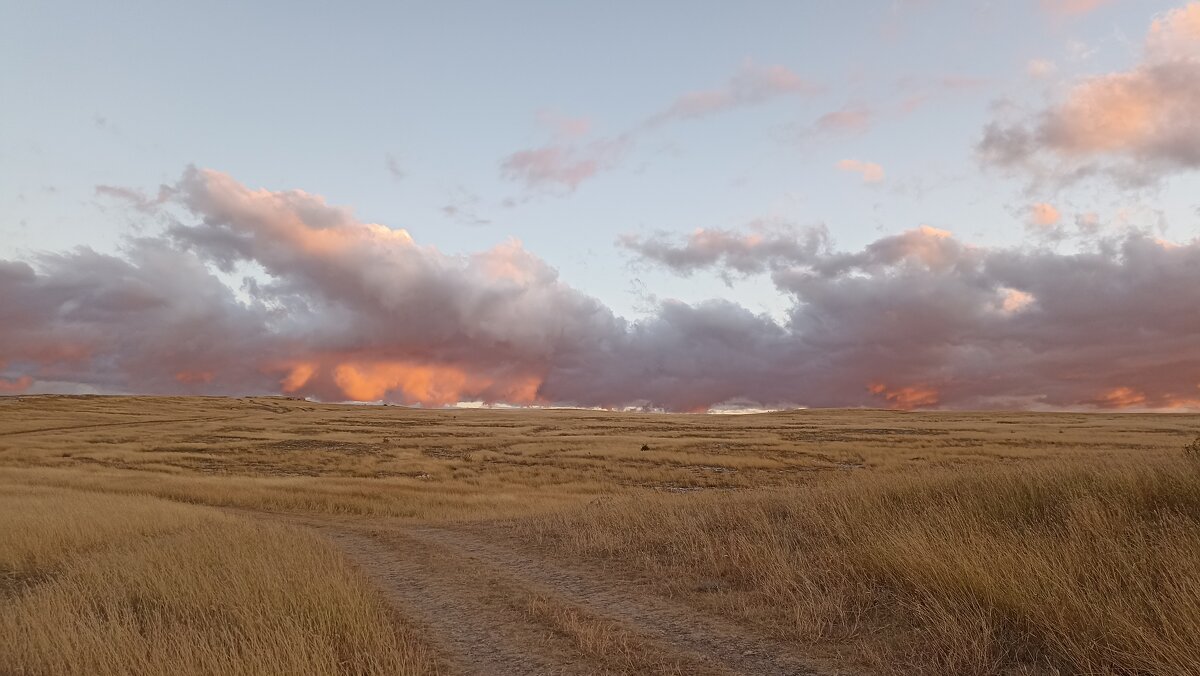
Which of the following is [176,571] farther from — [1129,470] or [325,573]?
[1129,470]

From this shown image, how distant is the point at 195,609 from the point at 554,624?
17.4ft

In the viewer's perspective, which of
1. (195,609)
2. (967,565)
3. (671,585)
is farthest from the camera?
(671,585)

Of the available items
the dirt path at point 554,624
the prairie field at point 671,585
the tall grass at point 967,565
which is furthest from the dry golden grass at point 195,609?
the tall grass at point 967,565

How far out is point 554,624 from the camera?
8.82m

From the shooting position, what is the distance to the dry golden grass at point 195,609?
7266mm

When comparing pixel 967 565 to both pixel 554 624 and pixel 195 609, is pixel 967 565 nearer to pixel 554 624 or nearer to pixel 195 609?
pixel 554 624

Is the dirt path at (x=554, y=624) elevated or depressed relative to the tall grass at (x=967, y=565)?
depressed

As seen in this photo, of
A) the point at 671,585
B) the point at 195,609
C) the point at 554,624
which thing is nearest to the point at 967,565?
the point at 671,585

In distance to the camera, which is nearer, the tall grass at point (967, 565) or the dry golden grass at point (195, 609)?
the tall grass at point (967, 565)

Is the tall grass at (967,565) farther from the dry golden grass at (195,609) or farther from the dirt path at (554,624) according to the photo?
the dry golden grass at (195,609)

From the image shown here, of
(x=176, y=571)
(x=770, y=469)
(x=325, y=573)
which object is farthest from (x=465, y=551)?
(x=770, y=469)

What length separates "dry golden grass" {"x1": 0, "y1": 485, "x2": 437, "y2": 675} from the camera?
7.27m

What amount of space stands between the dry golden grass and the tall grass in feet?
15.7

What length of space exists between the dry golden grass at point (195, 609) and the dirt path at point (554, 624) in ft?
2.63
